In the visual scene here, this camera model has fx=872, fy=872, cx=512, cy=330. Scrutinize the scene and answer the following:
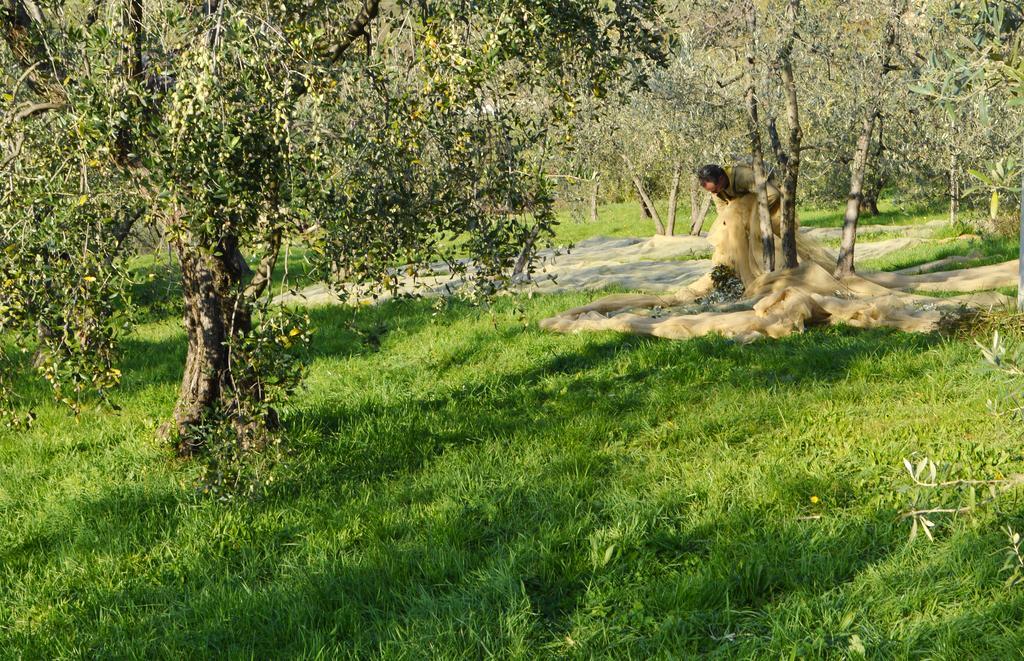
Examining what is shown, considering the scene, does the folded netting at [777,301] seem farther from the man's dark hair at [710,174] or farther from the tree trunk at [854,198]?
the man's dark hair at [710,174]

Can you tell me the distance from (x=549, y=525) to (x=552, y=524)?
6 cm

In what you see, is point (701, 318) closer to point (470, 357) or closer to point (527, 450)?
point (470, 357)

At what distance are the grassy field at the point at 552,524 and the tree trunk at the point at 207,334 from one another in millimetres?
460

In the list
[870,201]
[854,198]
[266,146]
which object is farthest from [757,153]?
[870,201]

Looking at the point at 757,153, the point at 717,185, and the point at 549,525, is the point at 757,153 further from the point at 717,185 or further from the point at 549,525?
the point at 549,525

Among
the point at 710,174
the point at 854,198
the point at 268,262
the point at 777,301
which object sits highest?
the point at 710,174

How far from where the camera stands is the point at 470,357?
10695 mm

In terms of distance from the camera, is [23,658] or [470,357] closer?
[23,658]

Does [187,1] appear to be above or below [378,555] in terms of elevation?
above

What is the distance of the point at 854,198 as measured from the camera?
14406 millimetres

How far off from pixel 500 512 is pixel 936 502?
2.92m

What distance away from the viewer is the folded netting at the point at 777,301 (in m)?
10.9

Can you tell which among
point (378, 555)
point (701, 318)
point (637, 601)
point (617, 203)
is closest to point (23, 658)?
point (378, 555)

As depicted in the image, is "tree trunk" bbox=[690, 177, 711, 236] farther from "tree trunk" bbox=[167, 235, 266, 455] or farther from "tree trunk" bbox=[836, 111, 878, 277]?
"tree trunk" bbox=[167, 235, 266, 455]
